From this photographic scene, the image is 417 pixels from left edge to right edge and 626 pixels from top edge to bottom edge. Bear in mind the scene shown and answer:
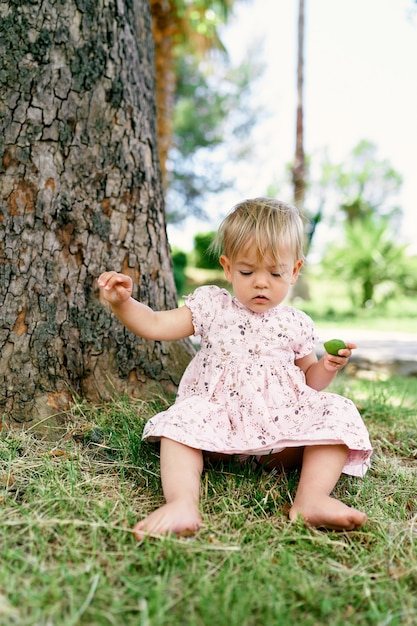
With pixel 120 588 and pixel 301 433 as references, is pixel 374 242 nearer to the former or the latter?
pixel 301 433

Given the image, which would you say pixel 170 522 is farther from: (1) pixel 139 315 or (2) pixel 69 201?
(2) pixel 69 201

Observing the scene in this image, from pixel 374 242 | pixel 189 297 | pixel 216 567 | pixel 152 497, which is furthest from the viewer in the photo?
pixel 374 242

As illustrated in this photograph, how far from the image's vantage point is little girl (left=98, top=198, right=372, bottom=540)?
1.84 metres

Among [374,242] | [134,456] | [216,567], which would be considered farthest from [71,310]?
[374,242]

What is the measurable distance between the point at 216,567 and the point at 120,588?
24 cm

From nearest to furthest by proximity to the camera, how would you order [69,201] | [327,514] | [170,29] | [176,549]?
[176,549] < [327,514] < [69,201] < [170,29]

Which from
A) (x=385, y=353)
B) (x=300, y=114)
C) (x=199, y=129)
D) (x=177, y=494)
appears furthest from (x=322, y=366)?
(x=199, y=129)

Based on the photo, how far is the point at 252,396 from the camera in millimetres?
2037

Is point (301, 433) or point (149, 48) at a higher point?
point (149, 48)

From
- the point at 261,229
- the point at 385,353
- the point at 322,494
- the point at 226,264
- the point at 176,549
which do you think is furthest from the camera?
the point at 385,353

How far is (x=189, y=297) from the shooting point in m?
2.16

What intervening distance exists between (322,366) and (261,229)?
564 millimetres

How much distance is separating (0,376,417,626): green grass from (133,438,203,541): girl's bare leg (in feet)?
0.13

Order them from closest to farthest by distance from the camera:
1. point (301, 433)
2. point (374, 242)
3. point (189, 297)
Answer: point (301, 433) → point (189, 297) → point (374, 242)
